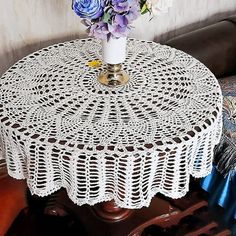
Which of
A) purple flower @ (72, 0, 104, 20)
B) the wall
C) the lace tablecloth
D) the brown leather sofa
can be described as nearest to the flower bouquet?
purple flower @ (72, 0, 104, 20)

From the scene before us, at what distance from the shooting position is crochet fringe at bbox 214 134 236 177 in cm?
139

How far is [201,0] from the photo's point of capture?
73.3 inches

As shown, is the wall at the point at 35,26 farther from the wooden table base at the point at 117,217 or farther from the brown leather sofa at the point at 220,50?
the wooden table base at the point at 117,217

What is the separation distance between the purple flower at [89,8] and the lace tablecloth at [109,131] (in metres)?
0.24

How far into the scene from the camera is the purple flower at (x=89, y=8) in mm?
1045

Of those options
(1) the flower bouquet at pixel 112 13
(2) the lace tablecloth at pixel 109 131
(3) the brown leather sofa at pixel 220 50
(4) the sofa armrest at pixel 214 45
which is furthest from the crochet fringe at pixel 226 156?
(1) the flower bouquet at pixel 112 13

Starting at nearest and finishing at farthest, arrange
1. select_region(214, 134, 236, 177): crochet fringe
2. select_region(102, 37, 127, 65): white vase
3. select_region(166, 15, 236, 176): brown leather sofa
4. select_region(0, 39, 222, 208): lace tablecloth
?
select_region(0, 39, 222, 208): lace tablecloth
select_region(102, 37, 127, 65): white vase
select_region(214, 134, 236, 177): crochet fringe
select_region(166, 15, 236, 176): brown leather sofa

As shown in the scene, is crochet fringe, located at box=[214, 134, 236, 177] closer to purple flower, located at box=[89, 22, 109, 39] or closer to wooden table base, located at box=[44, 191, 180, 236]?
wooden table base, located at box=[44, 191, 180, 236]

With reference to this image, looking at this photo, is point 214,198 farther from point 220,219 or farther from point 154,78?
point 154,78

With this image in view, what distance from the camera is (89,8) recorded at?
1.04 metres

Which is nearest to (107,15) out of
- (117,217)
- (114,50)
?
(114,50)

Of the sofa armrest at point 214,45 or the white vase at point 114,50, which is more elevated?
the white vase at point 114,50

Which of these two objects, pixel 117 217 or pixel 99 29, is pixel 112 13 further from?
pixel 117 217

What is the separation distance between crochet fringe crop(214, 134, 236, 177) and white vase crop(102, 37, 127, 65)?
0.45 metres
